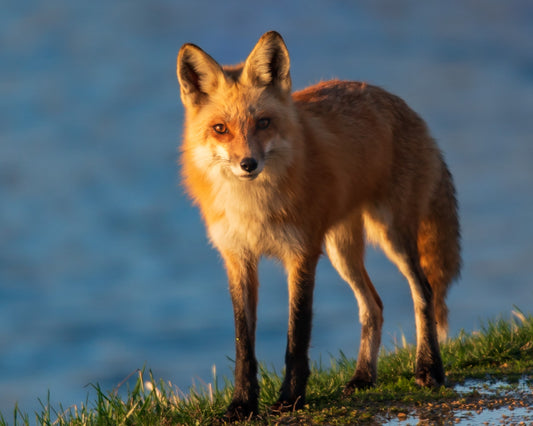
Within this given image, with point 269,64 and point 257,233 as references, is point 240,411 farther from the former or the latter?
point 269,64

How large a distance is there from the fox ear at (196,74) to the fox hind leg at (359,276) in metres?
1.72

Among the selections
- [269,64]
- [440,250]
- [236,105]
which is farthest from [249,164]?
[440,250]

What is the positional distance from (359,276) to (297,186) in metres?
1.59

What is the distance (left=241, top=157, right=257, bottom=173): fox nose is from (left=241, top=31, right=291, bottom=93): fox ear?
28.0 inches

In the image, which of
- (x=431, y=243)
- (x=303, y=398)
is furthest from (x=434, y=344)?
(x=303, y=398)

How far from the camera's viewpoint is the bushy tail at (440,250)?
19.3 feet

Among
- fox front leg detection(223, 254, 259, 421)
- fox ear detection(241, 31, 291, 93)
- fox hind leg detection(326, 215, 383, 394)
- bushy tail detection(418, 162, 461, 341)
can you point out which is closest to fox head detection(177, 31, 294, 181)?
fox ear detection(241, 31, 291, 93)

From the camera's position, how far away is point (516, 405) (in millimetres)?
4246

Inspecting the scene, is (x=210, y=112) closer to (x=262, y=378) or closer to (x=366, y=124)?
(x=366, y=124)

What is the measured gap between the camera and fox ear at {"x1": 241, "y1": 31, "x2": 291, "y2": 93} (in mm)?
4281

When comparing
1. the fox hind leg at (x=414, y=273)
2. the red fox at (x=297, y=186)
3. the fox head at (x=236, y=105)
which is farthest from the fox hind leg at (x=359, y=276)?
the fox head at (x=236, y=105)

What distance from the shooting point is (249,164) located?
154 inches

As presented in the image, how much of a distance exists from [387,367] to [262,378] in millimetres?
1215

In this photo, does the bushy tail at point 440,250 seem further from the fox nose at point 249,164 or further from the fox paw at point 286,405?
Answer: the fox nose at point 249,164
